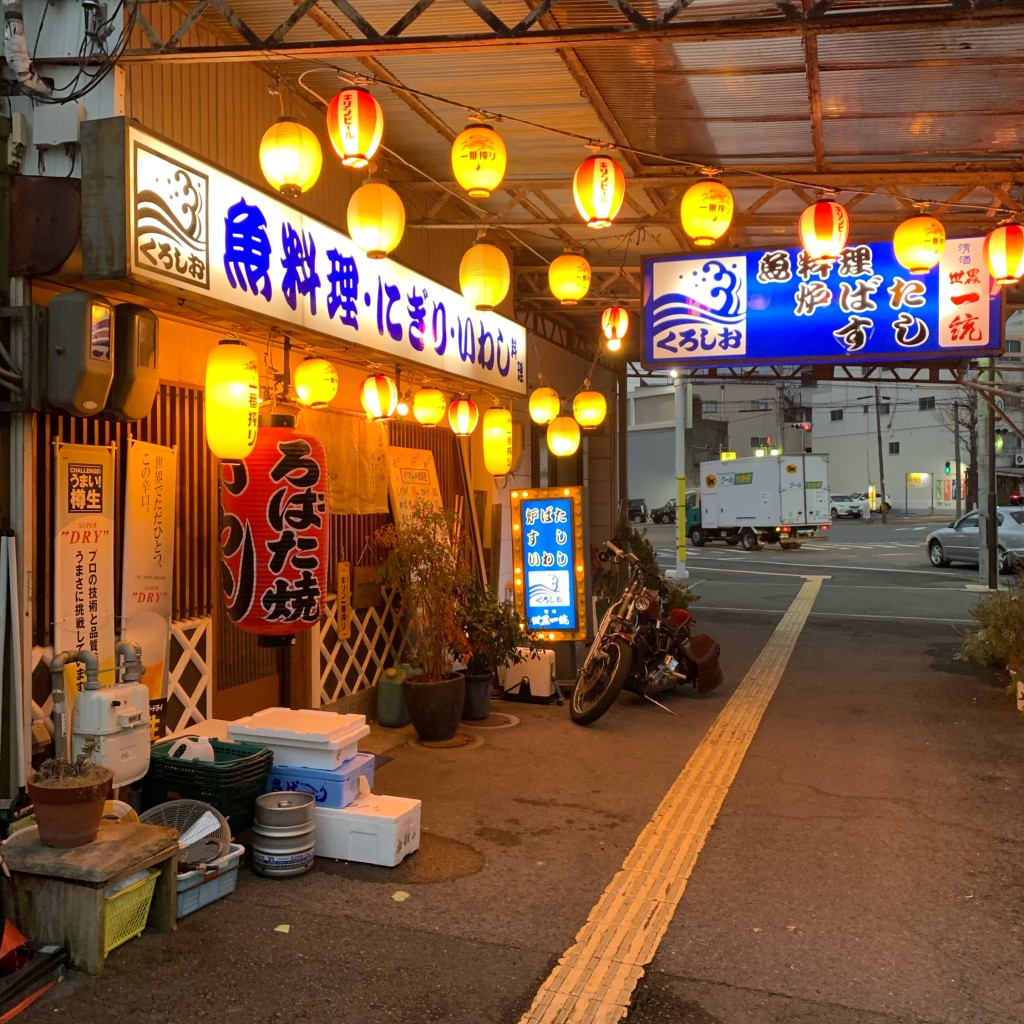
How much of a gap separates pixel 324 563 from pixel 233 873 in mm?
2490

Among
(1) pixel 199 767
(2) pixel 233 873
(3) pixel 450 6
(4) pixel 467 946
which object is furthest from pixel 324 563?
(3) pixel 450 6

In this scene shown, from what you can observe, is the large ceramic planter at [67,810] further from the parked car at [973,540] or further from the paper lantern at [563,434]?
the parked car at [973,540]

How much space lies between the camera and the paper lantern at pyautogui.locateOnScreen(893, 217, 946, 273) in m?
8.74

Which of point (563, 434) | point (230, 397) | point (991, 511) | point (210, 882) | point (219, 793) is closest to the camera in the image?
point (210, 882)

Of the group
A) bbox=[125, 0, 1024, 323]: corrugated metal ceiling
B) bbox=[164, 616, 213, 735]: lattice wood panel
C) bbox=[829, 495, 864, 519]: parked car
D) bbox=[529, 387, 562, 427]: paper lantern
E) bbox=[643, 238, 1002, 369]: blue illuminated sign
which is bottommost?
bbox=[164, 616, 213, 735]: lattice wood panel

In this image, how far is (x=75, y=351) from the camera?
17.5 ft

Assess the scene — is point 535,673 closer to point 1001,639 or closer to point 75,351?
point 1001,639

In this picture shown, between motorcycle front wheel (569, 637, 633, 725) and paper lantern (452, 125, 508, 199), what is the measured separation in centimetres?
470

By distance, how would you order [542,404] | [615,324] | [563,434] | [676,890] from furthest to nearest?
[563,434] → [542,404] → [615,324] → [676,890]

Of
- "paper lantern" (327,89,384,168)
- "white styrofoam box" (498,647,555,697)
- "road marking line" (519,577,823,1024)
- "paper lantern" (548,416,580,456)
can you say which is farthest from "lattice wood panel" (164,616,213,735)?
"paper lantern" (548,416,580,456)

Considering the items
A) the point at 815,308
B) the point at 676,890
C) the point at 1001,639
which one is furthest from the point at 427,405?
the point at 1001,639

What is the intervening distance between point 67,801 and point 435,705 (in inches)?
166

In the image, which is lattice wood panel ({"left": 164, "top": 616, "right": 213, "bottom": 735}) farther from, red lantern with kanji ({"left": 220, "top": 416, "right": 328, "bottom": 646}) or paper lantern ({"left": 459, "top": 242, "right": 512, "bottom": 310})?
paper lantern ({"left": 459, "top": 242, "right": 512, "bottom": 310})

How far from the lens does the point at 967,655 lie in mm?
12523
